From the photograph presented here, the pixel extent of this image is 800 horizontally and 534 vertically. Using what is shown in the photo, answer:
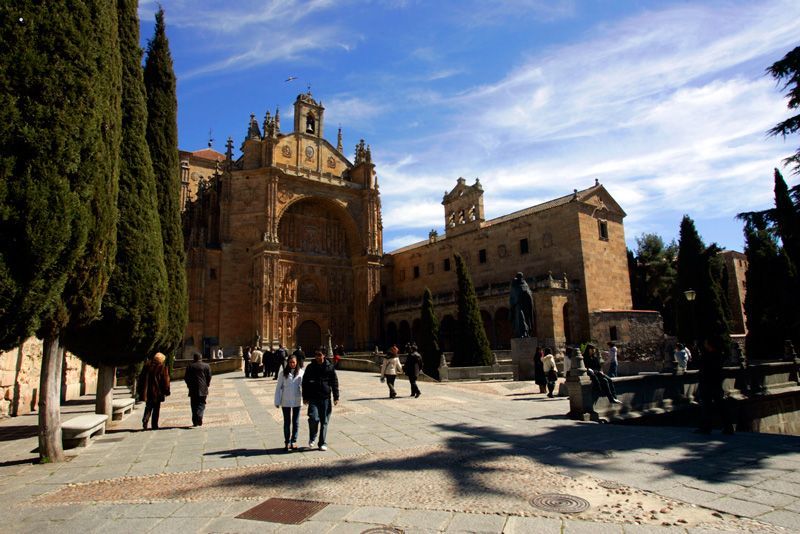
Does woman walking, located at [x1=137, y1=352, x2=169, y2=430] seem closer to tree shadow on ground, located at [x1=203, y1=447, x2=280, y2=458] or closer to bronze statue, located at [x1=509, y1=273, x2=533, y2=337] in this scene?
tree shadow on ground, located at [x1=203, y1=447, x2=280, y2=458]

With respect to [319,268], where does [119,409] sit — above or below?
below

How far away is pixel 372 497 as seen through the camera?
4531 millimetres

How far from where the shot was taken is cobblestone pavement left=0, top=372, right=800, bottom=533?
3893 millimetres

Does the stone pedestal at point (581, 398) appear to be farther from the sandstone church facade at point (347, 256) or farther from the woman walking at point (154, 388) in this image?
the sandstone church facade at point (347, 256)

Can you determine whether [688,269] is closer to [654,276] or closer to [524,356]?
[654,276]

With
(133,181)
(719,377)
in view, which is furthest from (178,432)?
(719,377)

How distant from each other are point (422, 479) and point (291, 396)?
263 centimetres

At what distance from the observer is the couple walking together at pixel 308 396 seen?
268 inches

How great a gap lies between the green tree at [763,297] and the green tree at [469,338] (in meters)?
17.7

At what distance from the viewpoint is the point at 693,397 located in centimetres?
1136

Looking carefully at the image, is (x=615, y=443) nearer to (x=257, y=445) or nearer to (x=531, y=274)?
(x=257, y=445)

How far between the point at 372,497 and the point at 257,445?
3.34m

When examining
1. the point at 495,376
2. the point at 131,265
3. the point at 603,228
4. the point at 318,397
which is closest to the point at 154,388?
the point at 131,265

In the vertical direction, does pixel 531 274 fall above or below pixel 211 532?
above
